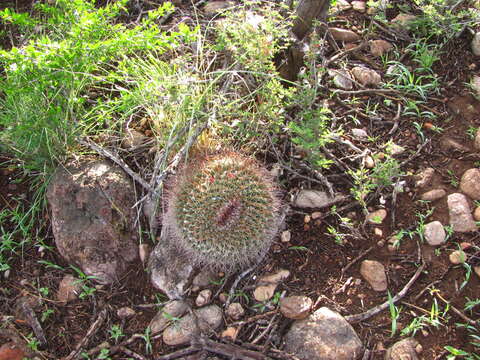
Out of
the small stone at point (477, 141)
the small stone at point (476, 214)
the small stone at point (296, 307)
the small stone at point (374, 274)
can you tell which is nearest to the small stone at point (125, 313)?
the small stone at point (296, 307)

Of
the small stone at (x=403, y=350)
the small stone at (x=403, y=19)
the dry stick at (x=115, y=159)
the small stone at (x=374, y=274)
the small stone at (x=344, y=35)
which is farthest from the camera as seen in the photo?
the small stone at (x=344, y=35)

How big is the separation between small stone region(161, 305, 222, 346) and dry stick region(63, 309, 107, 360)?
16.1 inches

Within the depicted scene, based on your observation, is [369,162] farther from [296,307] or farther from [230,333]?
[230,333]

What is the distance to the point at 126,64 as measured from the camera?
3133mm

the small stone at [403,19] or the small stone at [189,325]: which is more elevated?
the small stone at [403,19]

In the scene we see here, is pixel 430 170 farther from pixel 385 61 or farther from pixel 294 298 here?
pixel 294 298

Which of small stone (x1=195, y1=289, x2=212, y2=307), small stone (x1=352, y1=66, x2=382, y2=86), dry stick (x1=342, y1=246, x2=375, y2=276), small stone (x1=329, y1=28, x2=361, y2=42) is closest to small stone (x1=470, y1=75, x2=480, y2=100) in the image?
small stone (x1=352, y1=66, x2=382, y2=86)

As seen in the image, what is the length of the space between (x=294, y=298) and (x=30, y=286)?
5.40ft

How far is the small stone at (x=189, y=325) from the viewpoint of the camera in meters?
2.47

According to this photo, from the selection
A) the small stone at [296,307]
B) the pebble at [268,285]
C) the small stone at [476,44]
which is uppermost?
the small stone at [476,44]

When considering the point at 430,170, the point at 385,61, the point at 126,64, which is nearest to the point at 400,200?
the point at 430,170

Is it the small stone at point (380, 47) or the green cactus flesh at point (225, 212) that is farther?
the small stone at point (380, 47)

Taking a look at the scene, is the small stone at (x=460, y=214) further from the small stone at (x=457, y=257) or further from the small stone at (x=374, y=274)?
the small stone at (x=374, y=274)

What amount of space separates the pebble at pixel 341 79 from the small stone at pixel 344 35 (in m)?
0.38
